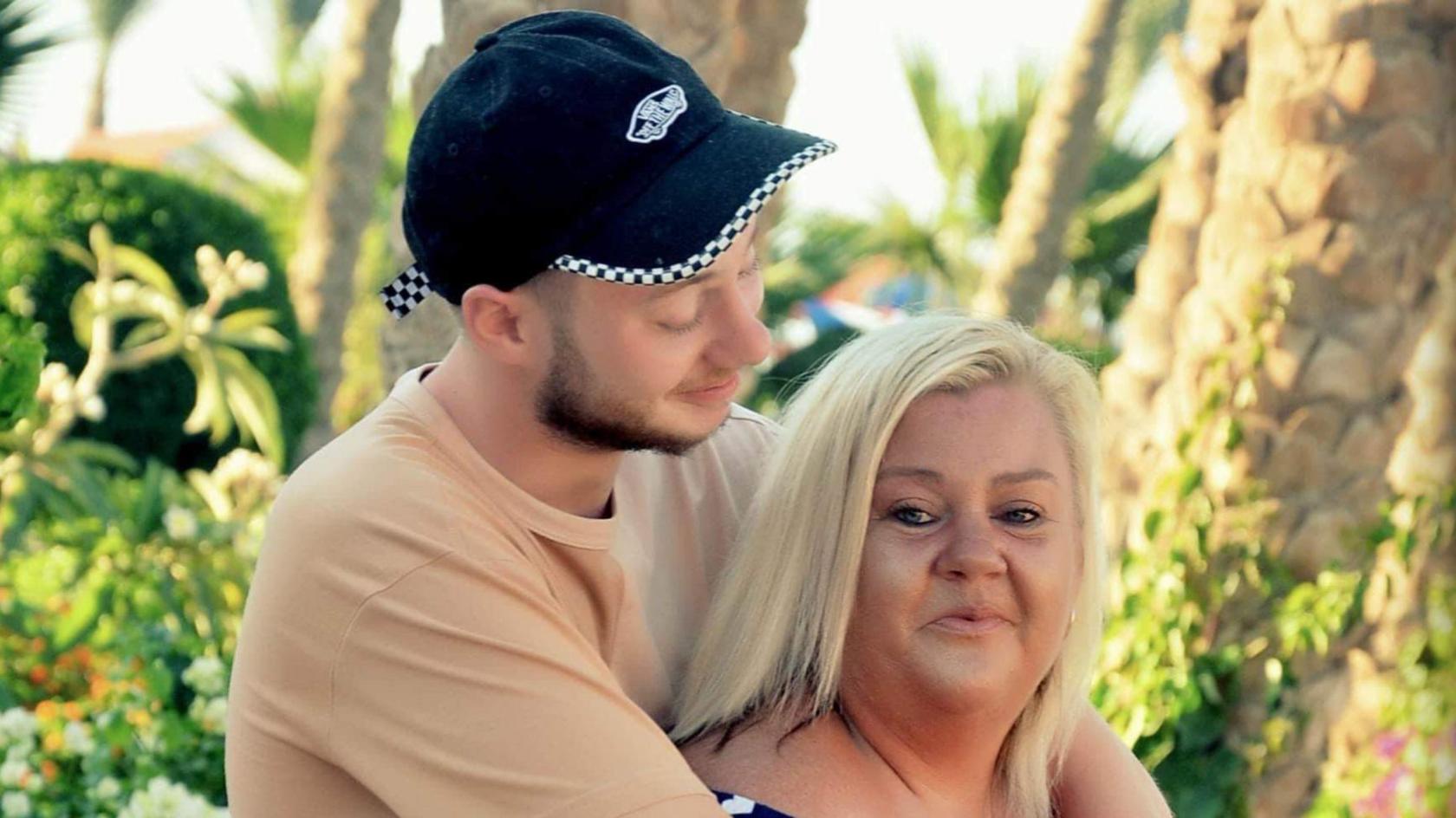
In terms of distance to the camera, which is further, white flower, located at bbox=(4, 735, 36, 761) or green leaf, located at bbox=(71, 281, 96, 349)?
green leaf, located at bbox=(71, 281, 96, 349)

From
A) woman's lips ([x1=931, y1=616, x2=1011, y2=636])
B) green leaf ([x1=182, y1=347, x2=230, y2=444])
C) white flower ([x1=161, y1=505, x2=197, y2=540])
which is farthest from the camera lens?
green leaf ([x1=182, y1=347, x2=230, y2=444])

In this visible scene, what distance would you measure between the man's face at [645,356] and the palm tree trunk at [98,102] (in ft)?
124

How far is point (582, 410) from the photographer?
200 cm

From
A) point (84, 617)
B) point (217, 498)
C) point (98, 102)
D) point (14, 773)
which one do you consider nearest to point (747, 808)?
point (14, 773)

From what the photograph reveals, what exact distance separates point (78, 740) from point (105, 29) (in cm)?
3821

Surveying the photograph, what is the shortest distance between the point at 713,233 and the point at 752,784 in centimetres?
60

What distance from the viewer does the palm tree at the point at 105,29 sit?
3781cm

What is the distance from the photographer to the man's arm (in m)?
2.37

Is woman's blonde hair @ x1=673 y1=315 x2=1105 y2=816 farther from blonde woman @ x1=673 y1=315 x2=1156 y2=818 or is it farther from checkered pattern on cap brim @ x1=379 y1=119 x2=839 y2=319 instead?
checkered pattern on cap brim @ x1=379 y1=119 x2=839 y2=319

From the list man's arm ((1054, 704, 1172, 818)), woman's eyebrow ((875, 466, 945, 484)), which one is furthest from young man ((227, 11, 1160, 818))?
man's arm ((1054, 704, 1172, 818))

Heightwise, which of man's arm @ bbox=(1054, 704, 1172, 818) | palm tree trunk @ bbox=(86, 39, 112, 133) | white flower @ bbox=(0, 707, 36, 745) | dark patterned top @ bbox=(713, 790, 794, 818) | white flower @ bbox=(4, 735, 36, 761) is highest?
dark patterned top @ bbox=(713, 790, 794, 818)

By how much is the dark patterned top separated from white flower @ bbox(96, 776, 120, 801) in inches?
87.7

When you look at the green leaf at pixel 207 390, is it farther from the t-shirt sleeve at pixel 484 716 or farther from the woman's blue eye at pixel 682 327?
the t-shirt sleeve at pixel 484 716

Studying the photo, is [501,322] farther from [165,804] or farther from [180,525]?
[180,525]
